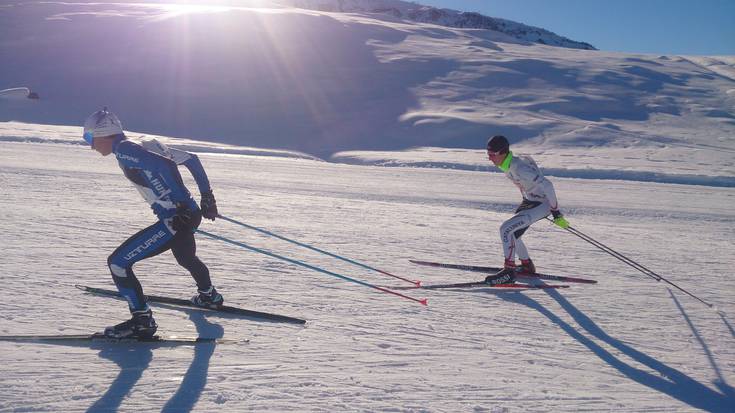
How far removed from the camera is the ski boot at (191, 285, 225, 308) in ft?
16.1

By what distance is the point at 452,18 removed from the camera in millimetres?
82562

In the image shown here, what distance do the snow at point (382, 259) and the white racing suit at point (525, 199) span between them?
0.59m

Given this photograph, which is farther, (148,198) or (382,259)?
(382,259)

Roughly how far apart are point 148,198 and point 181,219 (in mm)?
313

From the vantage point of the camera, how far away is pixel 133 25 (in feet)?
118

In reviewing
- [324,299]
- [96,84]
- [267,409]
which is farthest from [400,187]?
[96,84]

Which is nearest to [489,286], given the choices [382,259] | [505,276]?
[505,276]

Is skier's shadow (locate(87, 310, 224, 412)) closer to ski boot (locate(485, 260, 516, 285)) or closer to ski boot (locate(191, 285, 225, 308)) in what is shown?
ski boot (locate(191, 285, 225, 308))

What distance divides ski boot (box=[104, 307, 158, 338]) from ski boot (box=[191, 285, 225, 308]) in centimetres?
64

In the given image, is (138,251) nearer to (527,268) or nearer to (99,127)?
(99,127)

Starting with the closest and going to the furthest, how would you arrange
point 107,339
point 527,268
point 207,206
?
1. point 107,339
2. point 207,206
3. point 527,268

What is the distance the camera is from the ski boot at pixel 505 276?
6.15 m

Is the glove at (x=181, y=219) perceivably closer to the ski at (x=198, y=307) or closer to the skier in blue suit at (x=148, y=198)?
the skier in blue suit at (x=148, y=198)

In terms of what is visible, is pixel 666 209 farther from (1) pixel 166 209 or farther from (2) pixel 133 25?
(2) pixel 133 25
